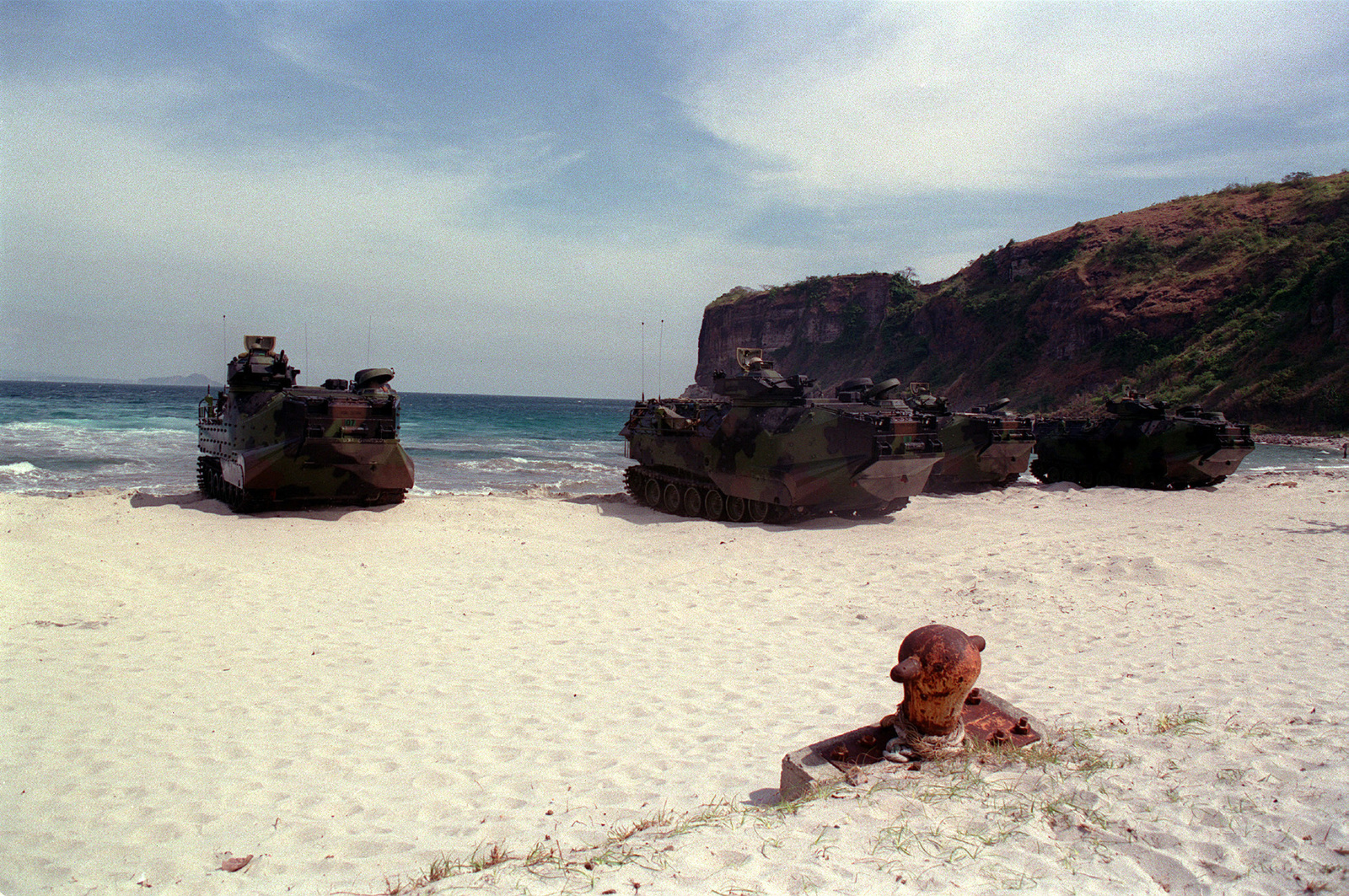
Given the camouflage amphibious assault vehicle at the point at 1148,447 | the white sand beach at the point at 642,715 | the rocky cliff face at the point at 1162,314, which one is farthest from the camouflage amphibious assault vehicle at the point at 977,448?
the rocky cliff face at the point at 1162,314

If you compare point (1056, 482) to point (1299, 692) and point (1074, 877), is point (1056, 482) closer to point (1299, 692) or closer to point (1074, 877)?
point (1299, 692)

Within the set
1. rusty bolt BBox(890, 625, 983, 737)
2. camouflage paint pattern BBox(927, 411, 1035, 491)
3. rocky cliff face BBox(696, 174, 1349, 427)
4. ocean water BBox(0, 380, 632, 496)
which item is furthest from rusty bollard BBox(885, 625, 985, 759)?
rocky cliff face BBox(696, 174, 1349, 427)

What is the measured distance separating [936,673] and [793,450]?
11.1 m

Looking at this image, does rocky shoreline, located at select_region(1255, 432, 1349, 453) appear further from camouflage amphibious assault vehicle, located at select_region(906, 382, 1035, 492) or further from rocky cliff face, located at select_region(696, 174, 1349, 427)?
camouflage amphibious assault vehicle, located at select_region(906, 382, 1035, 492)

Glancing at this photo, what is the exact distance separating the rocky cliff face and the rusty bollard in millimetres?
44941

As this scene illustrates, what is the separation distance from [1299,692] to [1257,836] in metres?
2.96

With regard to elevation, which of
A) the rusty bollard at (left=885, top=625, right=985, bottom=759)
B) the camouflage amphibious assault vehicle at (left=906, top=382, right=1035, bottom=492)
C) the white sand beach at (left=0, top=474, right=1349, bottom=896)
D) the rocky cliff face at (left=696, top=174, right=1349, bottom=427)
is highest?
the rocky cliff face at (left=696, top=174, right=1349, bottom=427)

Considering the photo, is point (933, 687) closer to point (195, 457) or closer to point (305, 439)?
point (305, 439)

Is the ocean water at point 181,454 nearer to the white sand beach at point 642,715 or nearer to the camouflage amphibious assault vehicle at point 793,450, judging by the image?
the camouflage amphibious assault vehicle at point 793,450

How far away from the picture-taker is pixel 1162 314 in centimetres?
5156

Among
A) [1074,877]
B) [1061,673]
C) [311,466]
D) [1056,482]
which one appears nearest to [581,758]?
[1074,877]

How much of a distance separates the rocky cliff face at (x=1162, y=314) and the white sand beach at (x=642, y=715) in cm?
3806

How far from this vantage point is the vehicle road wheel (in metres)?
17.5

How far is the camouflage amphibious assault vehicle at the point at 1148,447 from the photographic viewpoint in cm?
1989
